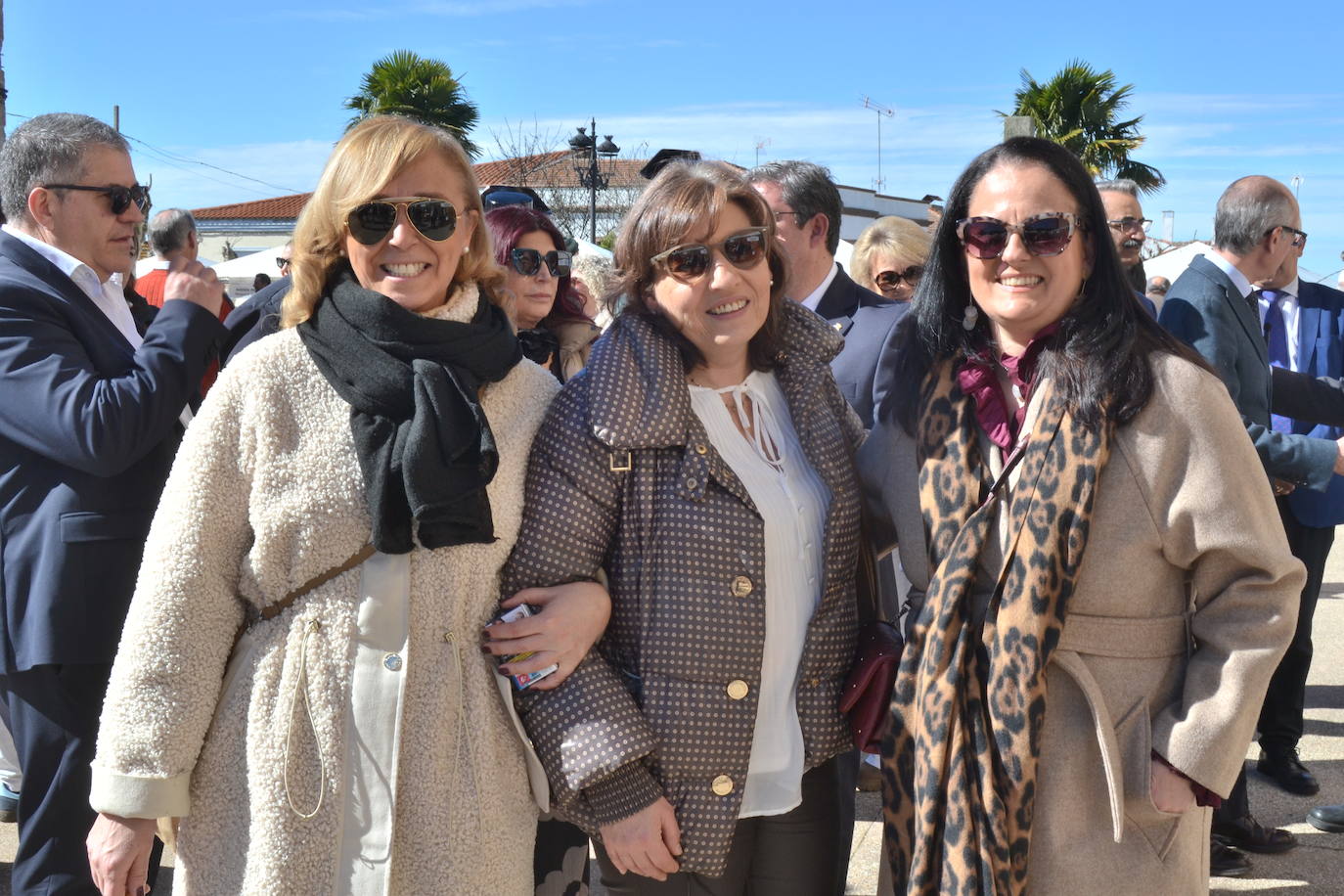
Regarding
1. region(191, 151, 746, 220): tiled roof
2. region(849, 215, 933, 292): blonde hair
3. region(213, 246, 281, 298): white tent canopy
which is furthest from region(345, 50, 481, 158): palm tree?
region(849, 215, 933, 292): blonde hair

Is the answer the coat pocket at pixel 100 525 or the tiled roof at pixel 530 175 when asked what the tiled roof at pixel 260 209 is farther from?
the coat pocket at pixel 100 525

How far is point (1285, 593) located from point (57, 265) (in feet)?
9.68

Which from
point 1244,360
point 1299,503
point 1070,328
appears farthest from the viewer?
point 1299,503

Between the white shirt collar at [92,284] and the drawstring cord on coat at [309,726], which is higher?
A: the white shirt collar at [92,284]

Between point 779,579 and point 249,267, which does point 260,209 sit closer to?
point 249,267

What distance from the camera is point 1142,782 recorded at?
6.94 feet

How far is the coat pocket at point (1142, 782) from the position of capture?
212 centimetres

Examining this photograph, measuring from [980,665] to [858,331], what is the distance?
7.42 feet

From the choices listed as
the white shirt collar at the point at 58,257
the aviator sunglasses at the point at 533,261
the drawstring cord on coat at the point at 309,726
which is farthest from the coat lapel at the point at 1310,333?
the white shirt collar at the point at 58,257

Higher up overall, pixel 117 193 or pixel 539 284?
pixel 117 193

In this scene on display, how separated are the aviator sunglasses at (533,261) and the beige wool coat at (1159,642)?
8.15 ft

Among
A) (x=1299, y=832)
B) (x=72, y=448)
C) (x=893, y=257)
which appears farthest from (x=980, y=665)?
(x=893, y=257)

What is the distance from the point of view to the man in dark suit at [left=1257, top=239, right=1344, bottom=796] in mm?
4906

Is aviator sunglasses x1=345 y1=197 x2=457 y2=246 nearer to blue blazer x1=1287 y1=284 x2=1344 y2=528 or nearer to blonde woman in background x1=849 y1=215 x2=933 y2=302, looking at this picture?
blonde woman in background x1=849 y1=215 x2=933 y2=302
